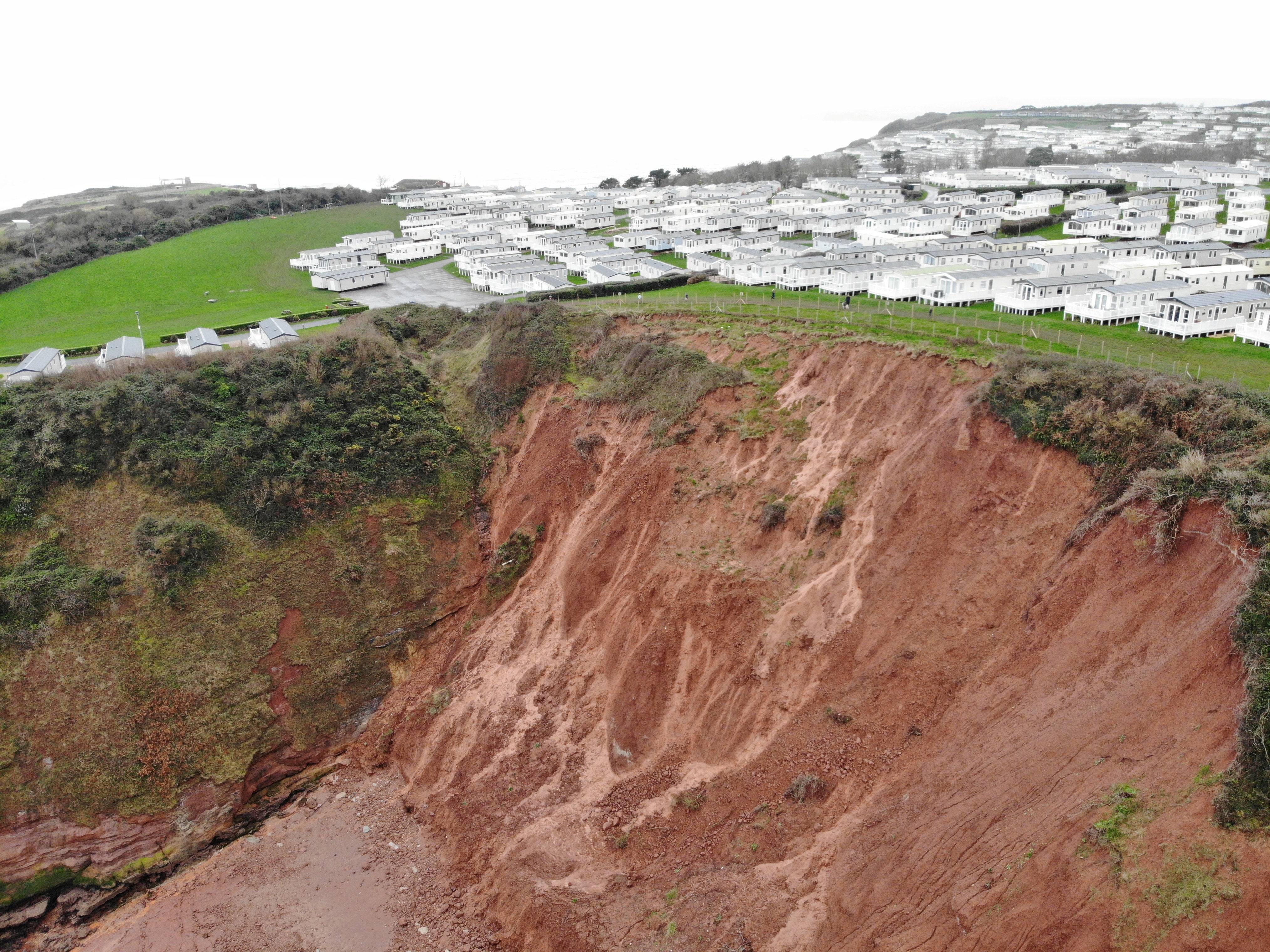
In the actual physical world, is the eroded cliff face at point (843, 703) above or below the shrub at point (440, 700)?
above

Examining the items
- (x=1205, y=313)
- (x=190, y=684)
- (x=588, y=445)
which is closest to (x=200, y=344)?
(x=190, y=684)

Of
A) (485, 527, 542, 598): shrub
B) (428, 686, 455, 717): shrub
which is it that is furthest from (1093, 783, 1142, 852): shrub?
(485, 527, 542, 598): shrub

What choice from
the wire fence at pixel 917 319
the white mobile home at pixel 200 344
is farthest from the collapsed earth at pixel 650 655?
the white mobile home at pixel 200 344

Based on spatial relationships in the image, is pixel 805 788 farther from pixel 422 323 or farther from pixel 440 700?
pixel 422 323

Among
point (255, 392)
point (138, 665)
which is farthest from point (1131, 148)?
point (138, 665)

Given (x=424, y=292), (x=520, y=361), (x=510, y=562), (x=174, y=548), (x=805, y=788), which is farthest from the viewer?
(x=424, y=292)

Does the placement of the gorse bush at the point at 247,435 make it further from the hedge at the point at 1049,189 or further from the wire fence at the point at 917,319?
the hedge at the point at 1049,189
